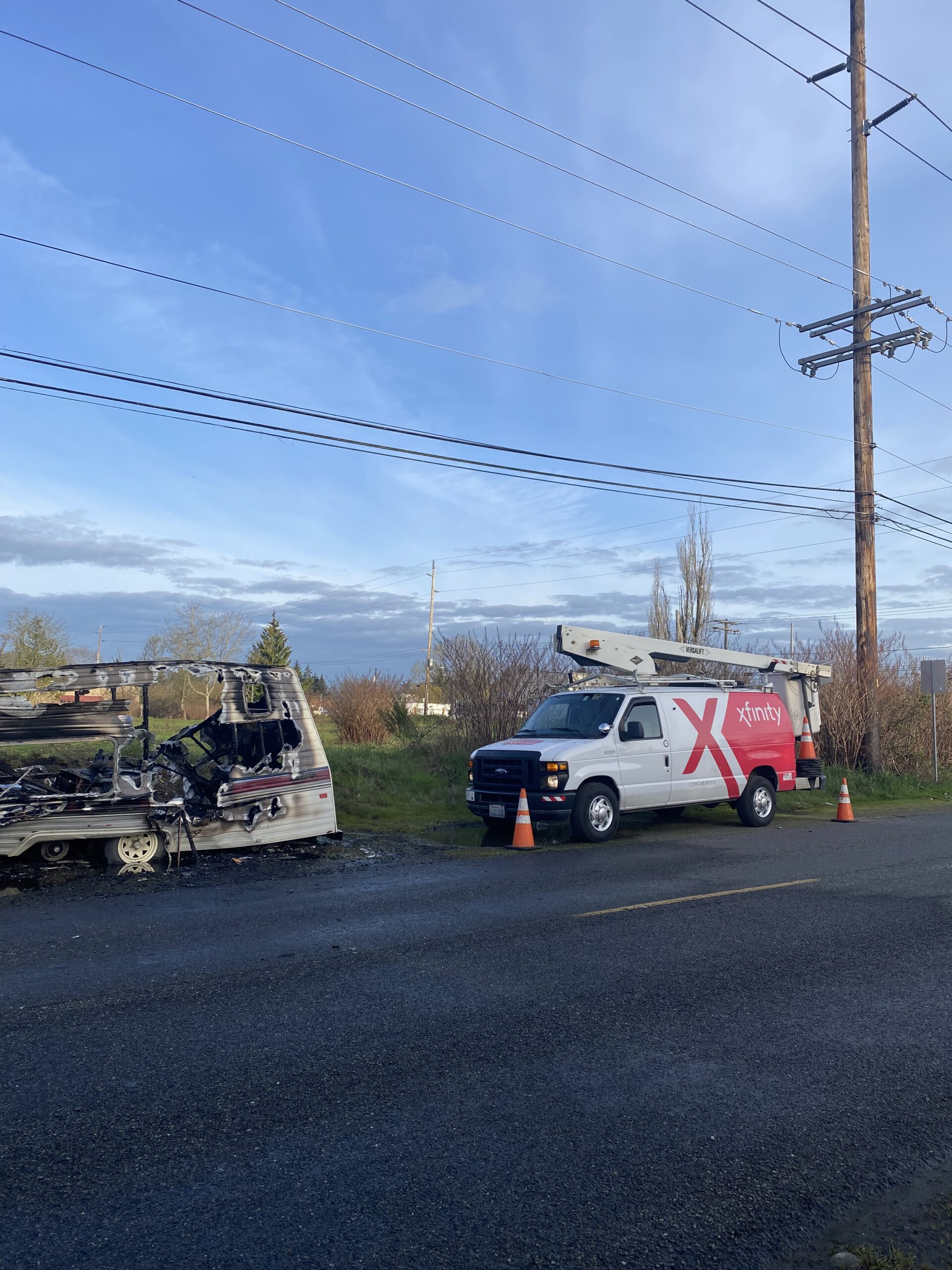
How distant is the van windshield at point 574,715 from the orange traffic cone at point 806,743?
5.01m

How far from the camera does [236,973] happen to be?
6.38m

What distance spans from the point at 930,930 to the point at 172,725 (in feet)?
68.8

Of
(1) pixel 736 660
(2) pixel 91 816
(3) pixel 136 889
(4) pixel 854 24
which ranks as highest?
(4) pixel 854 24

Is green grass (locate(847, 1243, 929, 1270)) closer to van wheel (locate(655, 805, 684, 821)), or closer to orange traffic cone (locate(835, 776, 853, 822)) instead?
van wheel (locate(655, 805, 684, 821))

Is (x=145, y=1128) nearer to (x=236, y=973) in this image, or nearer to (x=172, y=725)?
(x=236, y=973)

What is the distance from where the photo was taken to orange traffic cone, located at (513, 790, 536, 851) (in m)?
12.2

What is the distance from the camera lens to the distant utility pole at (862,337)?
20.4 meters

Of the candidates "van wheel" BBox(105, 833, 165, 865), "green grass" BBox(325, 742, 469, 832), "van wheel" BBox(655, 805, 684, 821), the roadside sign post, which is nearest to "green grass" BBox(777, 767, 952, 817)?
the roadside sign post

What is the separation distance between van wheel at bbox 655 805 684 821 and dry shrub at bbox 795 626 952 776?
23.0 feet

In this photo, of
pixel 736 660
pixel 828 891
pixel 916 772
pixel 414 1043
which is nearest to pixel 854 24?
pixel 736 660

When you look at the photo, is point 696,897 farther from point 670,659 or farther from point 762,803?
point 670,659

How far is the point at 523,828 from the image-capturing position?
40.3 feet

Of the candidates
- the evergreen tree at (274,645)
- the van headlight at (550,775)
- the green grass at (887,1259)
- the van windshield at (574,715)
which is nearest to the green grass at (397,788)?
the van windshield at (574,715)

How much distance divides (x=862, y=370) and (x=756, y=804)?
10.9m
